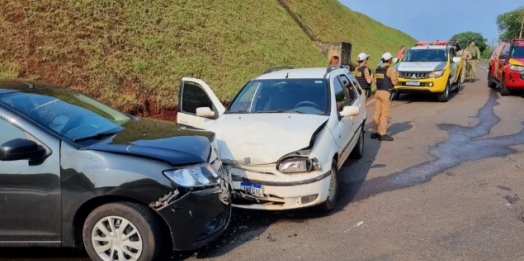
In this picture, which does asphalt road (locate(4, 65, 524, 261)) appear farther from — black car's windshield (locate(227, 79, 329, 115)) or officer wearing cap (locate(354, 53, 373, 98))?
officer wearing cap (locate(354, 53, 373, 98))

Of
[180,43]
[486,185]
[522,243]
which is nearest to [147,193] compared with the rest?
[522,243]

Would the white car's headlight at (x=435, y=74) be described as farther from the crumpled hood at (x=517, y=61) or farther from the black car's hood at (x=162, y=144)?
→ the black car's hood at (x=162, y=144)

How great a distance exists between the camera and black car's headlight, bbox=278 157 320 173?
4.21 m

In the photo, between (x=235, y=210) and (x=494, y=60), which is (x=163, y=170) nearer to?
(x=235, y=210)

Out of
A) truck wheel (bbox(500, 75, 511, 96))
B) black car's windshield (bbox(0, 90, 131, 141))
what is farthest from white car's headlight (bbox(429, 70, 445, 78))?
black car's windshield (bbox(0, 90, 131, 141))

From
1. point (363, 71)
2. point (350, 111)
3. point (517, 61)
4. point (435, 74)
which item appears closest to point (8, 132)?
point (350, 111)

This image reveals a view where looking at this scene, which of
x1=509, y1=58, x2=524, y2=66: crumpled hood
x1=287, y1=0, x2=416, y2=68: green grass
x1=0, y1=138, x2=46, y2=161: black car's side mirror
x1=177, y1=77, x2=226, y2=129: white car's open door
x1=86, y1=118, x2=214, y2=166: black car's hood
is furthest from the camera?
x1=287, y1=0, x2=416, y2=68: green grass

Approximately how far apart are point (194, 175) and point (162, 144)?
1.41 feet

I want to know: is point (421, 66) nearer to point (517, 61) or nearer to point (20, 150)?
point (517, 61)

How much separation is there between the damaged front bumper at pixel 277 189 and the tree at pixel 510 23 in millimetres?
90752

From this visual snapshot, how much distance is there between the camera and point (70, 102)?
4.12 meters

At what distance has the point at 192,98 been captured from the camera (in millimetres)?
5703

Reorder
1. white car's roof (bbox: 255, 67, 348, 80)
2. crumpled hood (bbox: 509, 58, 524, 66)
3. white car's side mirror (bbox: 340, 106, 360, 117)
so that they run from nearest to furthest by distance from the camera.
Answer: white car's side mirror (bbox: 340, 106, 360, 117) < white car's roof (bbox: 255, 67, 348, 80) < crumpled hood (bbox: 509, 58, 524, 66)

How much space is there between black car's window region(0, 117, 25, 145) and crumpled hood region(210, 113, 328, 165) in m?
1.92
